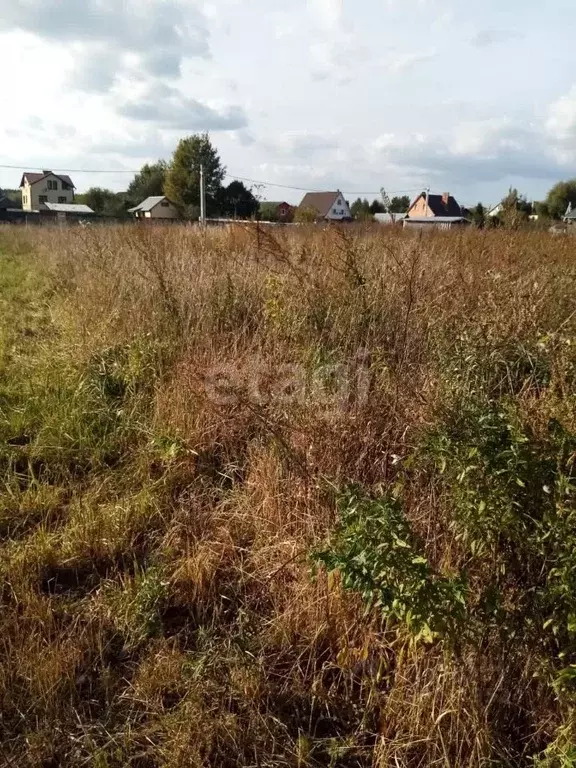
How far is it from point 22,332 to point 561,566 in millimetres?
5285

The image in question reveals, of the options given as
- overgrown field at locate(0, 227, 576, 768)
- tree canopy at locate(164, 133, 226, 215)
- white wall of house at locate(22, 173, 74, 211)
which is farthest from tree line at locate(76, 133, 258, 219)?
overgrown field at locate(0, 227, 576, 768)

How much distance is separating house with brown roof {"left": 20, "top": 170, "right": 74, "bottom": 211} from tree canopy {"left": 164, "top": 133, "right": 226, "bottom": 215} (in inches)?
1063

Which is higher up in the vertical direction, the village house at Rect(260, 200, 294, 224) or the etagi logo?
the village house at Rect(260, 200, 294, 224)

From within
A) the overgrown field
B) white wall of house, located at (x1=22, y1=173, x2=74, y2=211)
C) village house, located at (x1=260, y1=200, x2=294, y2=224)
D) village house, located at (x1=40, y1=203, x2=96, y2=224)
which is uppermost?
white wall of house, located at (x1=22, y1=173, x2=74, y2=211)

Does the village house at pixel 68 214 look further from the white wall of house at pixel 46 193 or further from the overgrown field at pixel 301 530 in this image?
the overgrown field at pixel 301 530

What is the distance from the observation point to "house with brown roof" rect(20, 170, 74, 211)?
191ft

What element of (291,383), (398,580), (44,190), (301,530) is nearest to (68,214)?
(44,190)

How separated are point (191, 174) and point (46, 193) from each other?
3235 cm

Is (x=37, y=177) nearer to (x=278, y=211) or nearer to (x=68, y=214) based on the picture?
(x=68, y=214)

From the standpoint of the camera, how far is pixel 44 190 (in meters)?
58.8

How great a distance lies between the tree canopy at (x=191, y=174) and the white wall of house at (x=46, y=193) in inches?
1076

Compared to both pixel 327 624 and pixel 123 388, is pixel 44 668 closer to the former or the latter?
pixel 327 624

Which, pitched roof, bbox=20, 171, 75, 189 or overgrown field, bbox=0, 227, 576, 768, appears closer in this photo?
overgrown field, bbox=0, 227, 576, 768

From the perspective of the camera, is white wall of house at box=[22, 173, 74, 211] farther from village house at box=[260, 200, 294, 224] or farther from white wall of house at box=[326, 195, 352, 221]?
village house at box=[260, 200, 294, 224]
